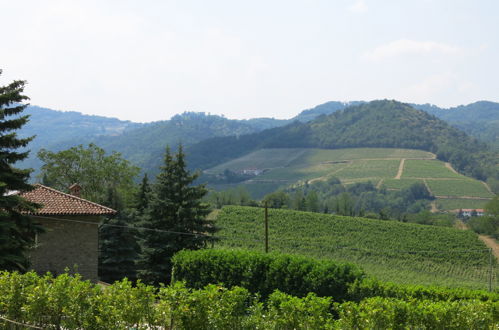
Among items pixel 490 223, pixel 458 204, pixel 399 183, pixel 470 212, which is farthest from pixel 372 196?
pixel 490 223

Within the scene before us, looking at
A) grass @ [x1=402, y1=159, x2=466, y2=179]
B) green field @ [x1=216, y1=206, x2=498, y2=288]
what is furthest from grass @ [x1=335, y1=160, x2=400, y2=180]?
green field @ [x1=216, y1=206, x2=498, y2=288]

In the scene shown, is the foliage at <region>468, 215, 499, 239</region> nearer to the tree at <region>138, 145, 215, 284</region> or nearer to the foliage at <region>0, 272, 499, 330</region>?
the tree at <region>138, 145, 215, 284</region>

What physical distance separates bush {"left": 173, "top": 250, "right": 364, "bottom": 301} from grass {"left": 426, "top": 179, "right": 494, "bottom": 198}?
129 m

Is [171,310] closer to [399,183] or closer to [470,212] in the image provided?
[470,212]

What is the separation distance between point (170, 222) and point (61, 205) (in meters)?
7.31

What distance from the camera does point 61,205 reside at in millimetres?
27219

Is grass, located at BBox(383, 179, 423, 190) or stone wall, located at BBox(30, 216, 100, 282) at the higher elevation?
stone wall, located at BBox(30, 216, 100, 282)

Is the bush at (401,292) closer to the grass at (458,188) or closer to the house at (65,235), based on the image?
the house at (65,235)

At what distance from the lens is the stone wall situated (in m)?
26.4

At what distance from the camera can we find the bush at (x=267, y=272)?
21312 millimetres

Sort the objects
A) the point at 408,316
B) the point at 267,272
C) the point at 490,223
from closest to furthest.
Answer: the point at 408,316 → the point at 267,272 → the point at 490,223

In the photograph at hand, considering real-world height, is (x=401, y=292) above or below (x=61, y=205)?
below

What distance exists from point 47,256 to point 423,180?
5502 inches

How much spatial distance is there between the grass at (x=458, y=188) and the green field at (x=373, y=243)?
81.9 meters
